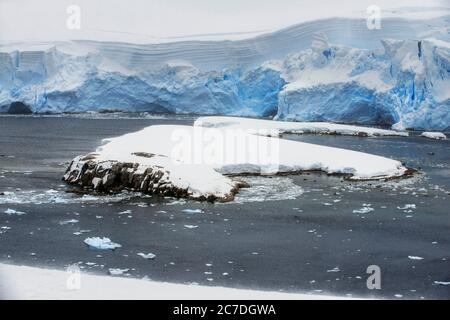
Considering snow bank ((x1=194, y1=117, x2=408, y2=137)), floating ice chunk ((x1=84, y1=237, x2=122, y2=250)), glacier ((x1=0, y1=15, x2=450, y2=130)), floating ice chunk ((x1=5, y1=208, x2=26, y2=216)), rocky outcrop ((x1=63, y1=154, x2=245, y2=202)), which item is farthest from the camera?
glacier ((x1=0, y1=15, x2=450, y2=130))

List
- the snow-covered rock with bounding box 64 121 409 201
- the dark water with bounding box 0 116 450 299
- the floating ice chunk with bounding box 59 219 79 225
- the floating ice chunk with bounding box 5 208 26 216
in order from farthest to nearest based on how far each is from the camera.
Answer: the snow-covered rock with bounding box 64 121 409 201 < the floating ice chunk with bounding box 5 208 26 216 < the floating ice chunk with bounding box 59 219 79 225 < the dark water with bounding box 0 116 450 299

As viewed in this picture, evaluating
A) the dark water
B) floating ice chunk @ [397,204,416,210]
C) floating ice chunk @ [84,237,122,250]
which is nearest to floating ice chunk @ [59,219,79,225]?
the dark water

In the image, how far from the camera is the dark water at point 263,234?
359 inches

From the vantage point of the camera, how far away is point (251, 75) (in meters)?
61.6

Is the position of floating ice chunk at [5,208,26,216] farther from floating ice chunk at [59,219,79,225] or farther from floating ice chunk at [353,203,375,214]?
floating ice chunk at [353,203,375,214]

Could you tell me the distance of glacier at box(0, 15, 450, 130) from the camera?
50375 millimetres

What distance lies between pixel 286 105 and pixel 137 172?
→ 3972 centimetres

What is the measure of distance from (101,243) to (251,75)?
52238 millimetres

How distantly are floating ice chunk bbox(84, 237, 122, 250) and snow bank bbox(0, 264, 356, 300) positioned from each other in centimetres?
218

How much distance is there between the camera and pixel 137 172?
16766 millimetres

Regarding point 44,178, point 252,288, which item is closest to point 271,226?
point 252,288

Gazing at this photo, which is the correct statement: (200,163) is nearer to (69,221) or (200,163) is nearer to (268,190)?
(268,190)

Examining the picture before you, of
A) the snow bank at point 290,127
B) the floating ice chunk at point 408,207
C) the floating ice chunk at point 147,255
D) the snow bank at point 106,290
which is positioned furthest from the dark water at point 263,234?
the snow bank at point 290,127
